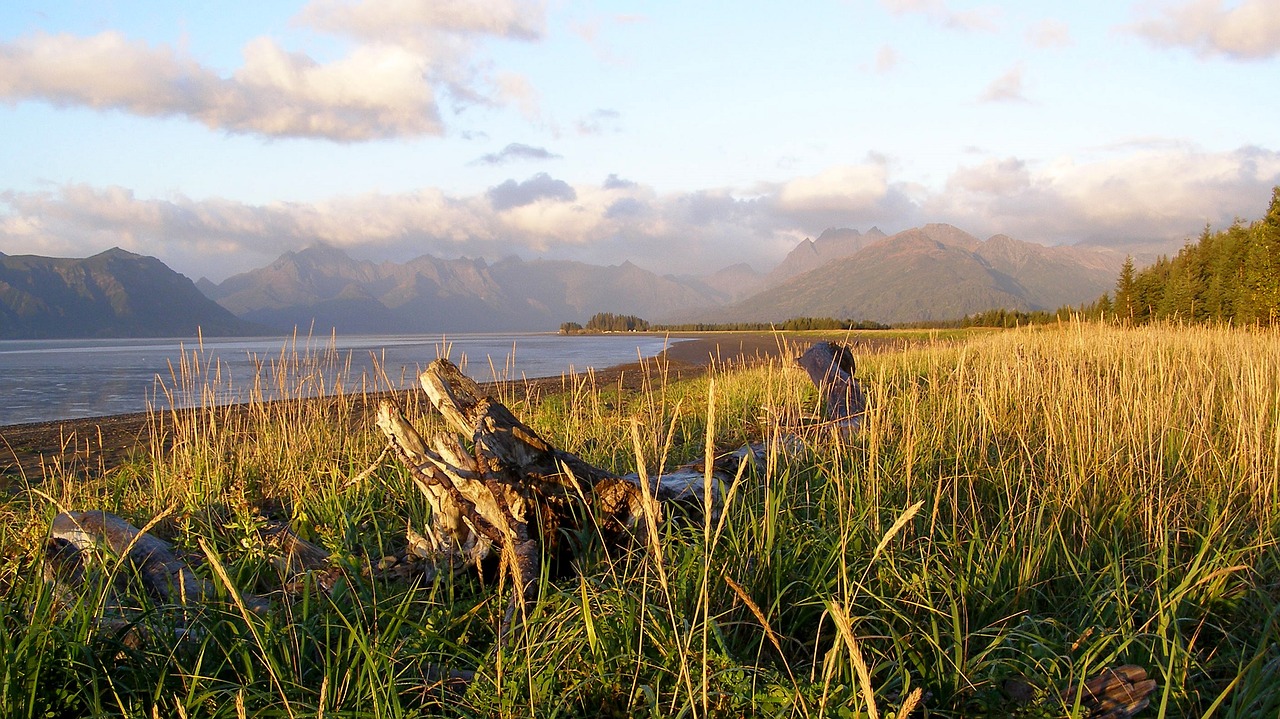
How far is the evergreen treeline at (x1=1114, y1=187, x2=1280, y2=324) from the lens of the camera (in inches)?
1010

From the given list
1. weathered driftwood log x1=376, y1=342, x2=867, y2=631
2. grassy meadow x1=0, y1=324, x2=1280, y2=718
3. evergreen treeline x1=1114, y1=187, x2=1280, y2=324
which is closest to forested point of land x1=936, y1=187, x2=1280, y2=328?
evergreen treeline x1=1114, y1=187, x2=1280, y2=324

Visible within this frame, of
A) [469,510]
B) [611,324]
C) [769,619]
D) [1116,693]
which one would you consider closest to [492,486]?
[469,510]

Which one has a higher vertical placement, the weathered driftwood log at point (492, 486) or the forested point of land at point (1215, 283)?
the forested point of land at point (1215, 283)

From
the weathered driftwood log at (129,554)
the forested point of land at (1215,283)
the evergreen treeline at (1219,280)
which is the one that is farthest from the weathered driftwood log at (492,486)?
the evergreen treeline at (1219,280)

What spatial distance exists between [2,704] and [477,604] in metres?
1.41

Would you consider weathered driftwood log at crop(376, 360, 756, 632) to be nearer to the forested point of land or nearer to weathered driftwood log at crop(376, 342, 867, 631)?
weathered driftwood log at crop(376, 342, 867, 631)

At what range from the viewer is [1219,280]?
34.8 metres

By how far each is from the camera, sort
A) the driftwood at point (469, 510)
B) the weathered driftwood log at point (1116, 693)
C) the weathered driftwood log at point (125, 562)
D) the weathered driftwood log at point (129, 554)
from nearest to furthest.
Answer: the weathered driftwood log at point (1116, 693) < the weathered driftwood log at point (125, 562) < the weathered driftwood log at point (129, 554) < the driftwood at point (469, 510)

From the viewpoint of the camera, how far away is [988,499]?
4.14 meters

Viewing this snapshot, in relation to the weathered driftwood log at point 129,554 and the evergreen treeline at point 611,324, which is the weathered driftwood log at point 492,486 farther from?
the evergreen treeline at point 611,324

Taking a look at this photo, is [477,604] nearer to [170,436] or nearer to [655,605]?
[655,605]

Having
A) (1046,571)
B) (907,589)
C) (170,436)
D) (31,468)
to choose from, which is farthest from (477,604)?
(170,436)

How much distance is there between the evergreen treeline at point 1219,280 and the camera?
25.7 metres

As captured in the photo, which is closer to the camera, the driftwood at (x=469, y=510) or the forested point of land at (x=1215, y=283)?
the driftwood at (x=469, y=510)
